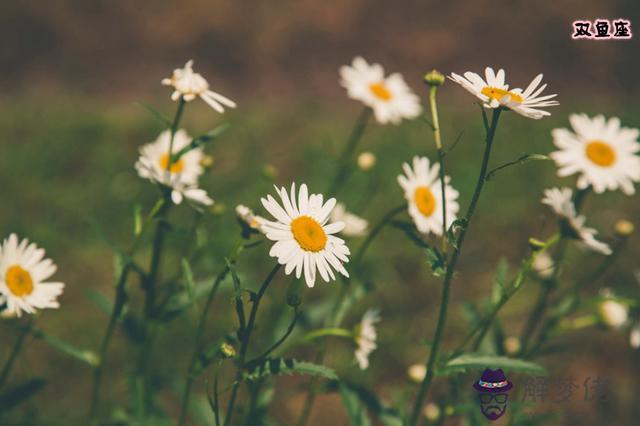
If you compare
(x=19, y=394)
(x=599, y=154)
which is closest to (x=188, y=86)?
(x=19, y=394)

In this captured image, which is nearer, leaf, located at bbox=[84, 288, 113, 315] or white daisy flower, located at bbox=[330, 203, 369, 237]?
leaf, located at bbox=[84, 288, 113, 315]

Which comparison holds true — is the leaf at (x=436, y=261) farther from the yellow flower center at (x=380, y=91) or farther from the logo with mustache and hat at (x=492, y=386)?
the yellow flower center at (x=380, y=91)

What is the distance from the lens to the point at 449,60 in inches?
218

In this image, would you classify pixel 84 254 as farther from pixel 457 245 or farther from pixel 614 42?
pixel 614 42

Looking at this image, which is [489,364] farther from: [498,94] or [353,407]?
[498,94]

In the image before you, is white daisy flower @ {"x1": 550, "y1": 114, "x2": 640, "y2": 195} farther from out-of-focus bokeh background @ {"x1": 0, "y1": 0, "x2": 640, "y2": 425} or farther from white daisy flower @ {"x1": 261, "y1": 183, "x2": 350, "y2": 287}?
white daisy flower @ {"x1": 261, "y1": 183, "x2": 350, "y2": 287}

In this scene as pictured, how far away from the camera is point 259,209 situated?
3.00 meters

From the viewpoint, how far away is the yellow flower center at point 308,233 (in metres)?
1.52

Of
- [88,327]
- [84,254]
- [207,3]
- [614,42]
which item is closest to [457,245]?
[88,327]

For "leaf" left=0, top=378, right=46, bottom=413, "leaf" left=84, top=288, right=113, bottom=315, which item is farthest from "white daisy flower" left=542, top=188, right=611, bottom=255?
"leaf" left=0, top=378, right=46, bottom=413

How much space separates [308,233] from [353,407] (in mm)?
602

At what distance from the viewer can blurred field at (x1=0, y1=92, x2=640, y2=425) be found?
2.61 metres

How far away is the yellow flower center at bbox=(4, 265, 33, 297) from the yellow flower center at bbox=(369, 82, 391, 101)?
4.72ft

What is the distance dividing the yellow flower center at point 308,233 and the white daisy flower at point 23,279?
0.64 metres
